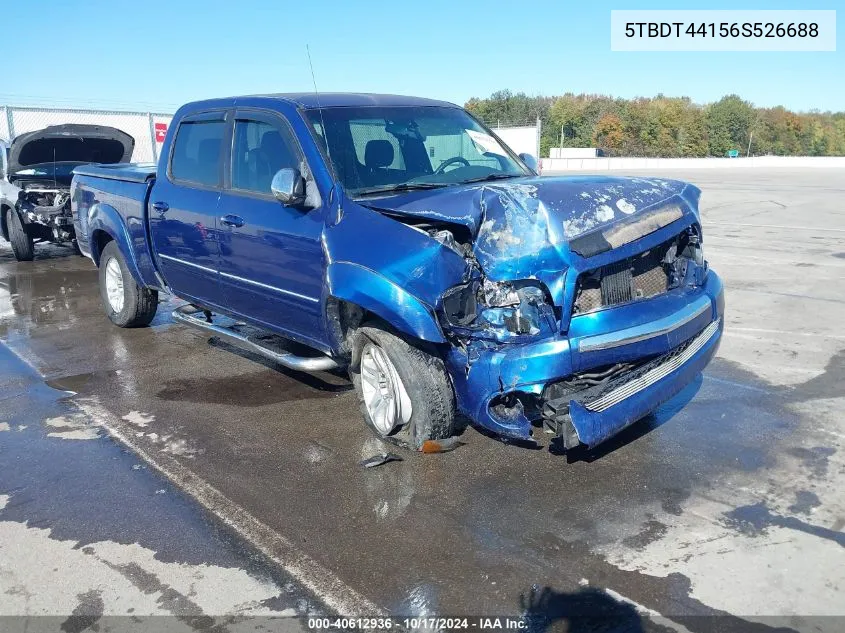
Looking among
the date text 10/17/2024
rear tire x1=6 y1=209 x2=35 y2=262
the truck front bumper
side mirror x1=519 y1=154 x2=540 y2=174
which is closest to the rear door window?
side mirror x1=519 y1=154 x2=540 y2=174

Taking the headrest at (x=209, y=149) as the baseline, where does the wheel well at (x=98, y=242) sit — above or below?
below

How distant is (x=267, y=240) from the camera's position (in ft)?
15.2

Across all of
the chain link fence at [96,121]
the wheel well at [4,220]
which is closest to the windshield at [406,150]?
the wheel well at [4,220]

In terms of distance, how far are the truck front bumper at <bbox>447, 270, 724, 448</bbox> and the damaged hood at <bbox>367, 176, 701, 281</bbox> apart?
40cm

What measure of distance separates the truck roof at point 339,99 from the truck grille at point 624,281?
7.23 feet

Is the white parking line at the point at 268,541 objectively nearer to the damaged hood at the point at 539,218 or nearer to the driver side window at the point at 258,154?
the damaged hood at the point at 539,218

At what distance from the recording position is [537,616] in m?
2.77

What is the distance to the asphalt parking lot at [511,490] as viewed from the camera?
115 inches

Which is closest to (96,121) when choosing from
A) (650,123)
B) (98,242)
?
(98,242)

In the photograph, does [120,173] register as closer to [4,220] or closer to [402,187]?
[402,187]

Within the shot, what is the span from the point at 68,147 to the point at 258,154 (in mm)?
8553

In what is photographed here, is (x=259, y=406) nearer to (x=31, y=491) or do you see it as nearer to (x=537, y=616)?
(x=31, y=491)

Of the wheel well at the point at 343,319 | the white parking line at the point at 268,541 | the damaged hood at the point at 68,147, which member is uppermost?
the damaged hood at the point at 68,147

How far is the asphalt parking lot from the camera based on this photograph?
2.92m
